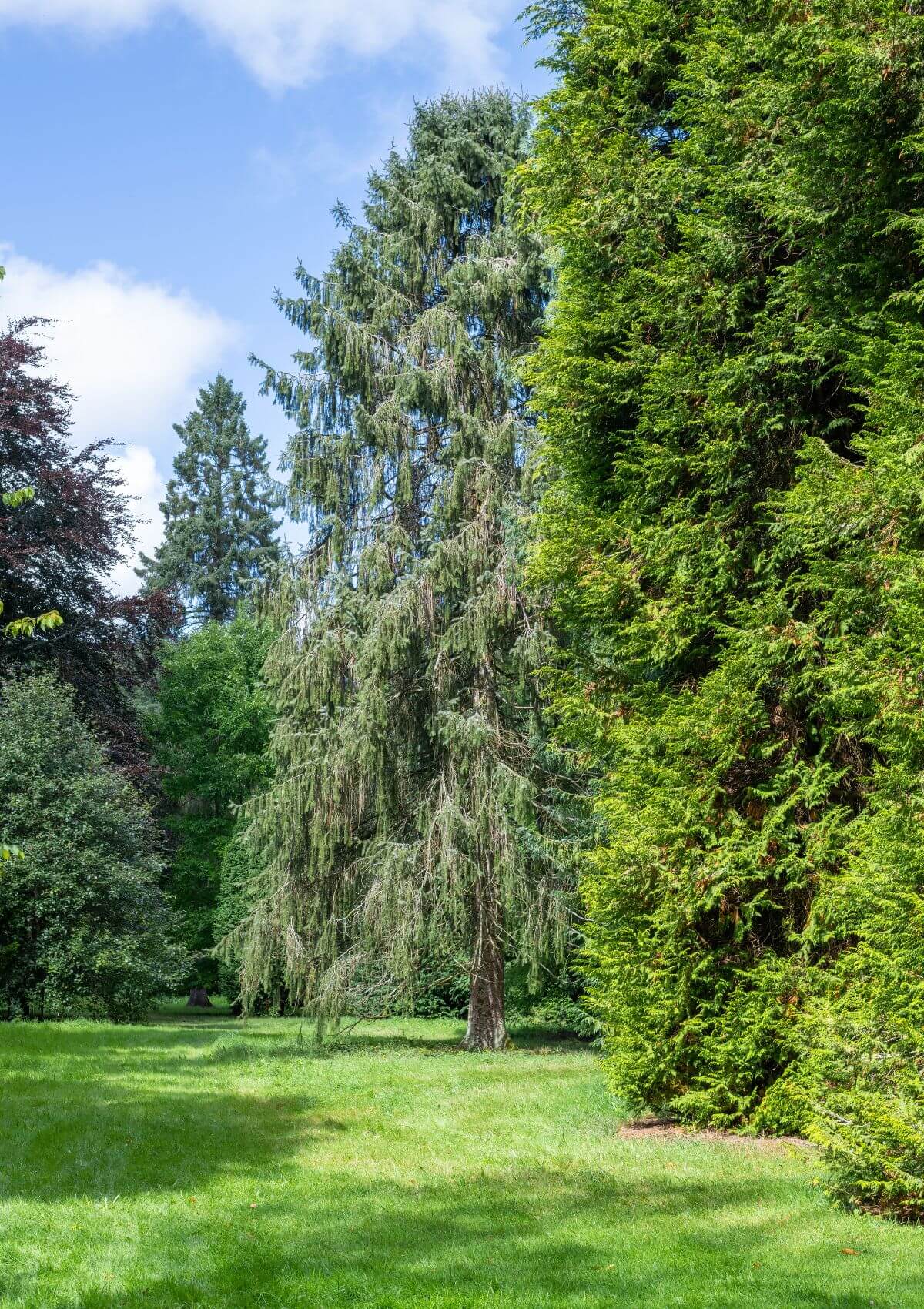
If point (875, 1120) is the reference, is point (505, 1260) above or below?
below

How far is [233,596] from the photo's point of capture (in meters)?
42.7

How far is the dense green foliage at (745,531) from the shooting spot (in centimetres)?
637

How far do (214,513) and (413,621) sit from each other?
31023 mm

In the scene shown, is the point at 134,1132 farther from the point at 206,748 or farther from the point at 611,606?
the point at 206,748

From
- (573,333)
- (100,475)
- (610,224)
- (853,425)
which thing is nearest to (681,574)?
(853,425)

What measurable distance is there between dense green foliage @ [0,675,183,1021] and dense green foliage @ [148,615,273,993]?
10.4 m

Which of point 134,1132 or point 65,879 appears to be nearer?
point 134,1132

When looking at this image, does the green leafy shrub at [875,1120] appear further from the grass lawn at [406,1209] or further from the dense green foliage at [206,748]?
the dense green foliage at [206,748]

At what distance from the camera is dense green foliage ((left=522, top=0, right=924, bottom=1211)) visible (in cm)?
637

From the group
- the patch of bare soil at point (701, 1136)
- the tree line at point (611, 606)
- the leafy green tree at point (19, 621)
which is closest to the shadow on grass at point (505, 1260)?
the tree line at point (611, 606)

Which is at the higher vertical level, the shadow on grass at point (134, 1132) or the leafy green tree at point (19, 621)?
the leafy green tree at point (19, 621)

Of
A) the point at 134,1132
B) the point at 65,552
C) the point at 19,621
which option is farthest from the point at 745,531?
the point at 65,552

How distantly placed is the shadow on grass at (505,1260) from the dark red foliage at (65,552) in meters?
16.1

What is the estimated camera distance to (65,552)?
68.7 ft
